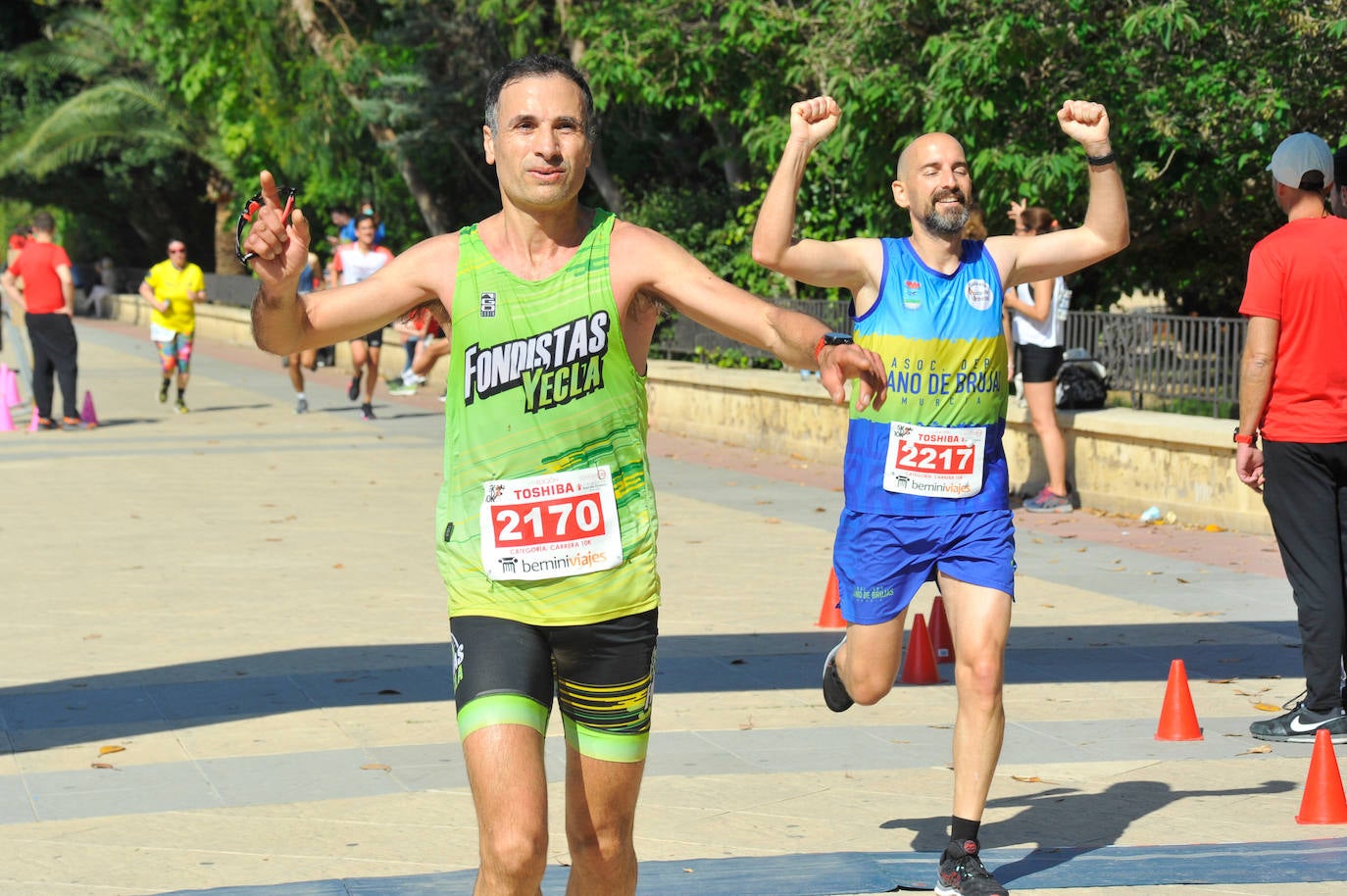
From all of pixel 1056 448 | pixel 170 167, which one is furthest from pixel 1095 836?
pixel 170 167

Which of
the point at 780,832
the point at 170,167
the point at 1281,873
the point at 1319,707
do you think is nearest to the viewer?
the point at 1281,873

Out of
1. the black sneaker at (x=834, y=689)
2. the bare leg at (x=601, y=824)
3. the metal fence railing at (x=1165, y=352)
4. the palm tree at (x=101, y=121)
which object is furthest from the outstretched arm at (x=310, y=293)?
the palm tree at (x=101, y=121)

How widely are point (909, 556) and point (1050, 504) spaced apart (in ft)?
23.1

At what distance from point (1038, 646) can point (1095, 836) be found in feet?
9.16

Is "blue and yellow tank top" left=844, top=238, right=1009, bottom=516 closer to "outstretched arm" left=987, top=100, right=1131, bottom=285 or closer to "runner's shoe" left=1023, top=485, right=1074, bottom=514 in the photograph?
"outstretched arm" left=987, top=100, right=1131, bottom=285

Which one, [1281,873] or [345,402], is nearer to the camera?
[1281,873]

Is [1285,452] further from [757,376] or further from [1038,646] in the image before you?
[757,376]

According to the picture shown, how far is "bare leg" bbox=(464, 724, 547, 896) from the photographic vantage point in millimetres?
3426

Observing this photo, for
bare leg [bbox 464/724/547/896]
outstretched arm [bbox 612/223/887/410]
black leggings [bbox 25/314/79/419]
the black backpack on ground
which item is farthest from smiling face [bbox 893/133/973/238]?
black leggings [bbox 25/314/79/419]

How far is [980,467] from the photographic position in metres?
5.09

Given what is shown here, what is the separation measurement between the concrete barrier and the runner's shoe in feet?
0.85

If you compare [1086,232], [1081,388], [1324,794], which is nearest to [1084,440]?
[1081,388]

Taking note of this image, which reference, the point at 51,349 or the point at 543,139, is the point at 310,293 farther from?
the point at 51,349

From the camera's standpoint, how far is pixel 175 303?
19.1m
